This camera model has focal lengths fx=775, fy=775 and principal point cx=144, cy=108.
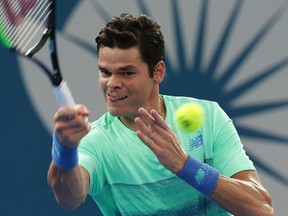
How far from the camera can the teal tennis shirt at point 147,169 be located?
11.2 feet

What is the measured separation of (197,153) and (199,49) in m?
1.33

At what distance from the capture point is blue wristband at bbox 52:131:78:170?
270 cm

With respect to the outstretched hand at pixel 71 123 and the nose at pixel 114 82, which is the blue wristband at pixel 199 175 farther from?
the outstretched hand at pixel 71 123

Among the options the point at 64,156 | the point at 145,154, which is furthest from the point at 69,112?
the point at 145,154

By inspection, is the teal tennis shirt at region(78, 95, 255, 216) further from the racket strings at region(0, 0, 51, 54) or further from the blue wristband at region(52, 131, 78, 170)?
the racket strings at region(0, 0, 51, 54)

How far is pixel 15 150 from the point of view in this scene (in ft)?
15.3

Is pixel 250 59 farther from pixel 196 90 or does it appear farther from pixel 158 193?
pixel 158 193

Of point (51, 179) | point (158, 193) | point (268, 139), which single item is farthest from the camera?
point (268, 139)

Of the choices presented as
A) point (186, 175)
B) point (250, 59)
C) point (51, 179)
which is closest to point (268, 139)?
point (250, 59)

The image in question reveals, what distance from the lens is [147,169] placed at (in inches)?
135

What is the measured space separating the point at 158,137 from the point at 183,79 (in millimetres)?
1773

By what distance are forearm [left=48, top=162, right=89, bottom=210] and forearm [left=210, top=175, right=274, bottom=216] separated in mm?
545

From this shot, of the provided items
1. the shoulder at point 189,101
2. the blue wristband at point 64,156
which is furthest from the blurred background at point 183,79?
the blue wristband at point 64,156

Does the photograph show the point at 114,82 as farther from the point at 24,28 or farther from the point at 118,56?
the point at 24,28
